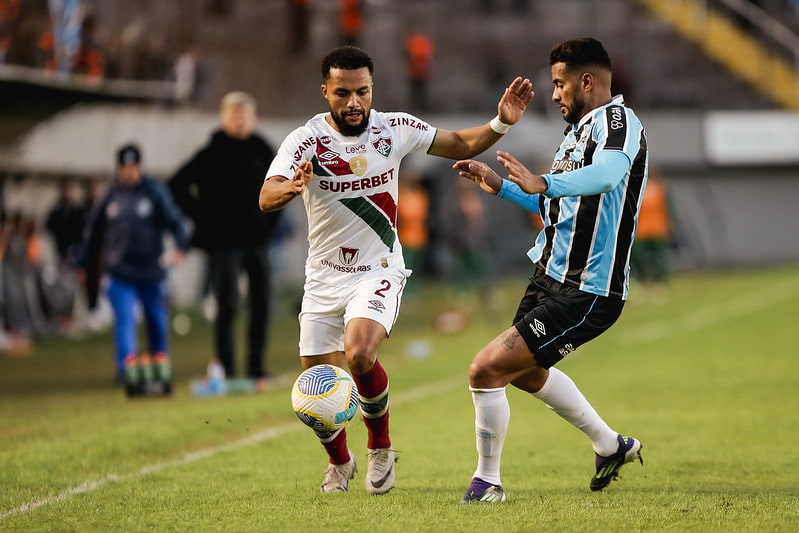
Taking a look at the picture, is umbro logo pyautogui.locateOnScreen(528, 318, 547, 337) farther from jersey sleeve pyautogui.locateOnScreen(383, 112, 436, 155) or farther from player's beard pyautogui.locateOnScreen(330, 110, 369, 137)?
player's beard pyautogui.locateOnScreen(330, 110, 369, 137)

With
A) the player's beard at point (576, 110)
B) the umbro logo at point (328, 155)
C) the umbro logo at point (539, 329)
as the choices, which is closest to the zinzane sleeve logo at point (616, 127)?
the player's beard at point (576, 110)

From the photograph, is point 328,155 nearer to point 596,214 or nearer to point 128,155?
point 596,214

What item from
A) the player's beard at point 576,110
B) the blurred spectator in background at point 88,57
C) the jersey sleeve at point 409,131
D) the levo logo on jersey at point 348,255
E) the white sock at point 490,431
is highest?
the blurred spectator in background at point 88,57

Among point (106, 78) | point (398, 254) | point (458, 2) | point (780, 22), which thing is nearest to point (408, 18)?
point (458, 2)

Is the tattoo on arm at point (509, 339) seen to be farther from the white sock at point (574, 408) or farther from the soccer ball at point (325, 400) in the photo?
the soccer ball at point (325, 400)

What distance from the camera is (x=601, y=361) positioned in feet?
49.9

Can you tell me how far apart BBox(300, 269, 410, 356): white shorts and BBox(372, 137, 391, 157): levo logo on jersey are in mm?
649

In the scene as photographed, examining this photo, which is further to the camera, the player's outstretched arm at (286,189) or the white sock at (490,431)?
the white sock at (490,431)

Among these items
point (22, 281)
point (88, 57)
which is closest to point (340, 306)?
point (88, 57)

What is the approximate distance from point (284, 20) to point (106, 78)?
15.5 metres

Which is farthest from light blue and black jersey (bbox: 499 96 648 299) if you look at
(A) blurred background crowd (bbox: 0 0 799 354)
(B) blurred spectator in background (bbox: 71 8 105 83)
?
(B) blurred spectator in background (bbox: 71 8 105 83)

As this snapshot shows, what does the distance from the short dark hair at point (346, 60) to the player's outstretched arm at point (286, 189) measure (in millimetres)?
694

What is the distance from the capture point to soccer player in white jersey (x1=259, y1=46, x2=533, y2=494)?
700cm

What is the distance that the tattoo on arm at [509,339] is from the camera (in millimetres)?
6648
